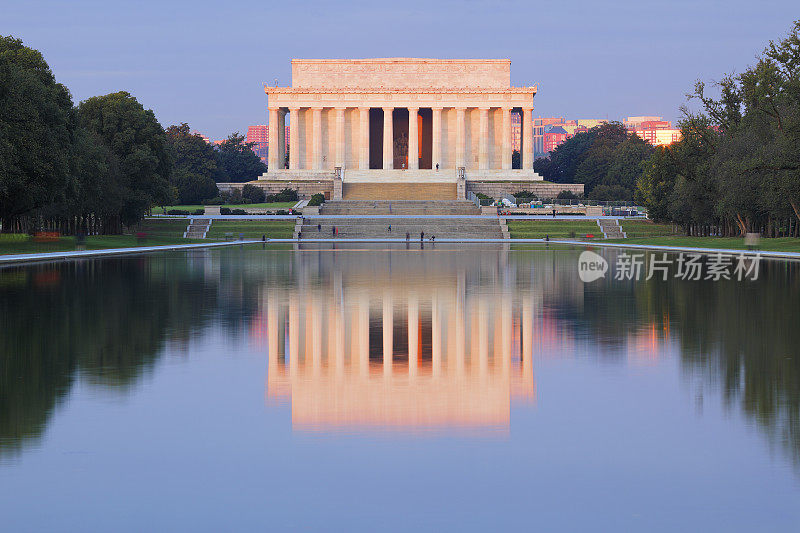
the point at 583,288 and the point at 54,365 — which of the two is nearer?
the point at 54,365

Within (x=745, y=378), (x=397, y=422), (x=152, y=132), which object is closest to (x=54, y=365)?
(x=397, y=422)

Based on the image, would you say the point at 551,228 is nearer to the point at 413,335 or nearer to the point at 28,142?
the point at 28,142

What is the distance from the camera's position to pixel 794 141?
52.9 meters

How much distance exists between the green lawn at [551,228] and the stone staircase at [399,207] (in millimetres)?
8645

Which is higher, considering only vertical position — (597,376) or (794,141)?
(794,141)

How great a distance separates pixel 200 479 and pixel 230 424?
87.9 inches

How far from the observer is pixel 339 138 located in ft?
398

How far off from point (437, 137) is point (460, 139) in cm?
297

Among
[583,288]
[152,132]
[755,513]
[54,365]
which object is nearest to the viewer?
[755,513]

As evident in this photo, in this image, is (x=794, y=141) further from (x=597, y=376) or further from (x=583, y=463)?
(x=583, y=463)

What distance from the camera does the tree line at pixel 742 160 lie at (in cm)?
5544

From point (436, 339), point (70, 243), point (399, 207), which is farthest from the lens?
point (399, 207)

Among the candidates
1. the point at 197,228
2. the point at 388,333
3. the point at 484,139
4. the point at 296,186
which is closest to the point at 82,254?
the point at 197,228

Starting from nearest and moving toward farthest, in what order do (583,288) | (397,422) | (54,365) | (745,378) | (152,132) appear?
1. (397,422)
2. (745,378)
3. (54,365)
4. (583,288)
5. (152,132)
